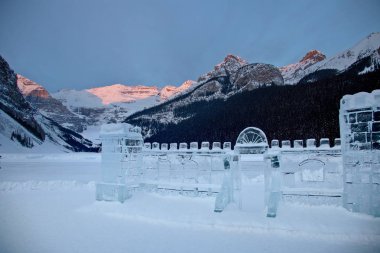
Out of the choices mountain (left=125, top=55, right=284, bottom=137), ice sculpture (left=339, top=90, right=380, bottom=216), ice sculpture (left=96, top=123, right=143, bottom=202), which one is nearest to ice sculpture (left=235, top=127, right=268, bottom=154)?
ice sculpture (left=339, top=90, right=380, bottom=216)

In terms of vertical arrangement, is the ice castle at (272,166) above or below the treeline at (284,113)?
below

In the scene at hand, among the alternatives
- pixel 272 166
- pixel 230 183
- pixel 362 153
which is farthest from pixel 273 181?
pixel 362 153

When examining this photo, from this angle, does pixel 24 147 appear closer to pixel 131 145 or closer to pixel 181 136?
pixel 181 136

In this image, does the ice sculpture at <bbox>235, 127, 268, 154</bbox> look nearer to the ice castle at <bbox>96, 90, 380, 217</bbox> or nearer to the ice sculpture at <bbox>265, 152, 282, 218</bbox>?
the ice castle at <bbox>96, 90, 380, 217</bbox>

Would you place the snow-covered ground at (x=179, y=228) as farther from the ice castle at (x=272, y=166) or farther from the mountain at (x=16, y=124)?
the mountain at (x=16, y=124)

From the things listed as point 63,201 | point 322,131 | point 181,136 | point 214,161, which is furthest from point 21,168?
point 181,136

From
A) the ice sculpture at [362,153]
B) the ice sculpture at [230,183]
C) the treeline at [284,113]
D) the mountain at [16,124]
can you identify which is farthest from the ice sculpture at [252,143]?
the mountain at [16,124]

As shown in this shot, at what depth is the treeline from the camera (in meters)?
42.3

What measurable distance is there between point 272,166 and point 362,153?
2386 millimetres

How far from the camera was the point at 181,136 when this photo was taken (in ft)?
219

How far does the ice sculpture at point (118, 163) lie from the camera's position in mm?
9641

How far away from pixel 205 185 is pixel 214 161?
1.43m

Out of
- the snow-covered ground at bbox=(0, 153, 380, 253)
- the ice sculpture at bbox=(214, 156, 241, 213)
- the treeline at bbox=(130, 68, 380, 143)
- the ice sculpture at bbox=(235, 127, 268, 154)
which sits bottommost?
the snow-covered ground at bbox=(0, 153, 380, 253)

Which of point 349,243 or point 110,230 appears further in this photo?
point 110,230
